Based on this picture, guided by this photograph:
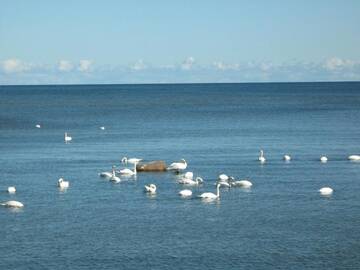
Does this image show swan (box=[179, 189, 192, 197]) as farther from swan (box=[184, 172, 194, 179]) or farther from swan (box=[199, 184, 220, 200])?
swan (box=[184, 172, 194, 179])

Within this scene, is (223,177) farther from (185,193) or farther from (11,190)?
(11,190)

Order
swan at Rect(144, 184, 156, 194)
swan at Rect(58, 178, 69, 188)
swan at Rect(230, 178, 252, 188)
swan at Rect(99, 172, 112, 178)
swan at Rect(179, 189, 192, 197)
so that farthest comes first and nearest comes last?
swan at Rect(99, 172, 112, 178), swan at Rect(230, 178, 252, 188), swan at Rect(58, 178, 69, 188), swan at Rect(144, 184, 156, 194), swan at Rect(179, 189, 192, 197)

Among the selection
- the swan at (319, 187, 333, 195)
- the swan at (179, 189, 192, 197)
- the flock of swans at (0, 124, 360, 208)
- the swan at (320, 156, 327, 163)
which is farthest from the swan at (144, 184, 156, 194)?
the swan at (320, 156, 327, 163)

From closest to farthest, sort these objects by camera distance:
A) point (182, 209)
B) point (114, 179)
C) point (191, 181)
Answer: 1. point (182, 209)
2. point (191, 181)
3. point (114, 179)

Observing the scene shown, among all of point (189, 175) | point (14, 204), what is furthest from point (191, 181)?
point (14, 204)

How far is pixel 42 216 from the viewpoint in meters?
61.0

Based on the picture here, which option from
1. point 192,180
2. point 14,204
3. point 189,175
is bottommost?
point 14,204

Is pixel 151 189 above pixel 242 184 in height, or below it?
below

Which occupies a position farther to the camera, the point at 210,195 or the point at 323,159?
the point at 323,159

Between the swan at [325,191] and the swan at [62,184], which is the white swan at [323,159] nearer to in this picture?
the swan at [325,191]

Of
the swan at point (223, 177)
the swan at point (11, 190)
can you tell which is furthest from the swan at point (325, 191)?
the swan at point (11, 190)

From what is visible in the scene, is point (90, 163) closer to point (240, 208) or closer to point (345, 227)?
point (240, 208)

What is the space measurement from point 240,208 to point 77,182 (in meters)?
18.8

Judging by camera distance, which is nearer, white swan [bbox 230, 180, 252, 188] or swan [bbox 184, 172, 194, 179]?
white swan [bbox 230, 180, 252, 188]
